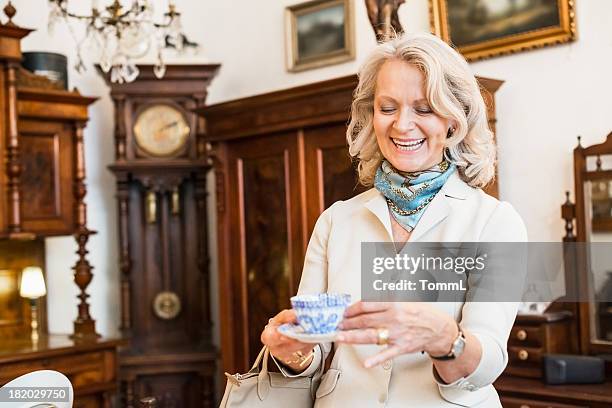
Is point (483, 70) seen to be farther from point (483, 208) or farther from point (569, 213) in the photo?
point (483, 208)

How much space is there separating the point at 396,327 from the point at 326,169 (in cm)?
261

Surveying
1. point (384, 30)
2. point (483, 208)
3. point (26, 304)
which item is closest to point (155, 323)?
point (26, 304)

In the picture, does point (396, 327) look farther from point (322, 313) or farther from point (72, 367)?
point (72, 367)

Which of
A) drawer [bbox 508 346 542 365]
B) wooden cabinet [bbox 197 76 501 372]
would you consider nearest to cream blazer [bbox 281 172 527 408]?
drawer [bbox 508 346 542 365]

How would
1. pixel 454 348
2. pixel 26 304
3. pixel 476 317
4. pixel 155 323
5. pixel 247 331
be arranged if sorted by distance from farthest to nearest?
pixel 155 323 → pixel 26 304 → pixel 247 331 → pixel 476 317 → pixel 454 348

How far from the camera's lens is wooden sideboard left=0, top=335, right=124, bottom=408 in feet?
14.1

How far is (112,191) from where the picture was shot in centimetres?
572

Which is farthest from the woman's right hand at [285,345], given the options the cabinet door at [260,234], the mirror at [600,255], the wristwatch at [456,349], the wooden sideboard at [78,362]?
the wooden sideboard at [78,362]

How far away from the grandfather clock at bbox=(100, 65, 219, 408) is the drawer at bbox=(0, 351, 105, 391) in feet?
1.67

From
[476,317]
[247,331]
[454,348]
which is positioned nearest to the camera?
[454,348]

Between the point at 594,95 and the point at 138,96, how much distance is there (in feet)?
9.38

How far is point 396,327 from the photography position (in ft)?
4.78

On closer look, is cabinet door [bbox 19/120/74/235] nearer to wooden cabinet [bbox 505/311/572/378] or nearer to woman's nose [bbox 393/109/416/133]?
wooden cabinet [bbox 505/311/572/378]

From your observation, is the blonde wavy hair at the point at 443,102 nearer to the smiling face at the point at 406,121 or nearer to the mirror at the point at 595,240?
the smiling face at the point at 406,121
